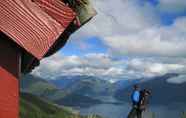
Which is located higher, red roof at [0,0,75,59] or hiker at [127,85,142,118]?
red roof at [0,0,75,59]

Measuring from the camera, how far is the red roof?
2.00 m

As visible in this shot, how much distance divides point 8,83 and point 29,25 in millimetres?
266

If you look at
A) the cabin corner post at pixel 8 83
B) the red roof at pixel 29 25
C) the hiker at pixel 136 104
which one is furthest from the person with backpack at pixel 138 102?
the cabin corner post at pixel 8 83

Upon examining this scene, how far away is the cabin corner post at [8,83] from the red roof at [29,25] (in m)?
0.07

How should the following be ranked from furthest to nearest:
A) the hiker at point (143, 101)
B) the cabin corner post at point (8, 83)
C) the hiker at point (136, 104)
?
the hiker at point (136, 104)
the hiker at point (143, 101)
the cabin corner post at point (8, 83)

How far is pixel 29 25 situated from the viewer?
2.05 m

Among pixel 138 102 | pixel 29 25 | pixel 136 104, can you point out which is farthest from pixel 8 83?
pixel 138 102

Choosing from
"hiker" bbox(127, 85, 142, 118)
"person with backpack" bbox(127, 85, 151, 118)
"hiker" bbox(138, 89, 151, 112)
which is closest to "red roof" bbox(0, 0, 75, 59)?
"hiker" bbox(138, 89, 151, 112)

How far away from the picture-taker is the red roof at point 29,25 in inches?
78.7

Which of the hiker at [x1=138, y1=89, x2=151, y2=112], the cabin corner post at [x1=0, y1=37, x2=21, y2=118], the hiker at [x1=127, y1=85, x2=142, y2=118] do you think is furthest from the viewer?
the hiker at [x1=127, y1=85, x2=142, y2=118]

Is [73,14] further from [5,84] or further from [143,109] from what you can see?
[143,109]

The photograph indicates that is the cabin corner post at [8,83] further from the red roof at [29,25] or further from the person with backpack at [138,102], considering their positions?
the person with backpack at [138,102]

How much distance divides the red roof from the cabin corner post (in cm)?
7

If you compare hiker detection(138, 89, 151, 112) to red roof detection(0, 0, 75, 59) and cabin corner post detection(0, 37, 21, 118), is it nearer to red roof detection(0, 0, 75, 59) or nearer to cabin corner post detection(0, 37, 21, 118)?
red roof detection(0, 0, 75, 59)
